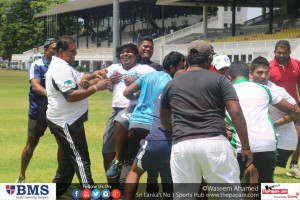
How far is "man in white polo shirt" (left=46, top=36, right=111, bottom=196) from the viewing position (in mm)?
6027

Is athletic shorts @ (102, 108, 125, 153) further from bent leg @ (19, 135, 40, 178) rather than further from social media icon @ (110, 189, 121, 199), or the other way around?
bent leg @ (19, 135, 40, 178)

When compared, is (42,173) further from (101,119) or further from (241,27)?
(241,27)

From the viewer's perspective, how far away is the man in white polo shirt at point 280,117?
6.05 m

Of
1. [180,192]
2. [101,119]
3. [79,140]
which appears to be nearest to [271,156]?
[180,192]

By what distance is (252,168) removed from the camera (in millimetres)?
5188

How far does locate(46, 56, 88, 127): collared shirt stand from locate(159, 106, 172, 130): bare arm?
1.42 metres

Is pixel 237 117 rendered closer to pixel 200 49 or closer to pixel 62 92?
pixel 200 49

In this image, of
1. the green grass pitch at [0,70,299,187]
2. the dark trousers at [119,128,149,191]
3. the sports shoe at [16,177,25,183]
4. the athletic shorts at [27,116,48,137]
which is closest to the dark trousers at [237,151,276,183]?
the dark trousers at [119,128,149,191]

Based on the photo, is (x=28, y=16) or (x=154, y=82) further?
(x=28, y=16)

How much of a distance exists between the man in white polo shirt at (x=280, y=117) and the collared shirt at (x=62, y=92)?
206cm

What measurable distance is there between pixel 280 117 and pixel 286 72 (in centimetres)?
195

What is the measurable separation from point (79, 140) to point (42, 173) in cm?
225

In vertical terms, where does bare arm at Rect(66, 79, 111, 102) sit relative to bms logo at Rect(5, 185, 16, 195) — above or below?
above

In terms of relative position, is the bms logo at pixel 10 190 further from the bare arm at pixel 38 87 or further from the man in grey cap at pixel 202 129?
the man in grey cap at pixel 202 129
